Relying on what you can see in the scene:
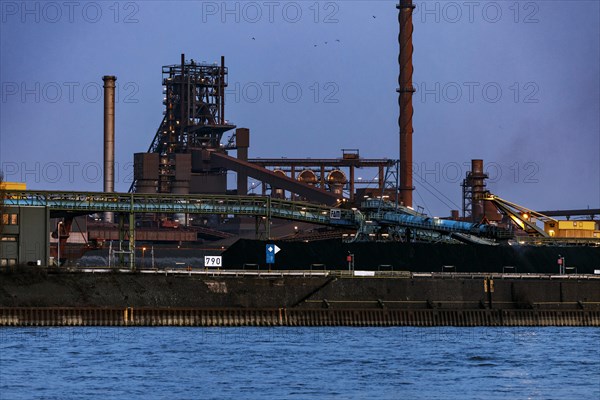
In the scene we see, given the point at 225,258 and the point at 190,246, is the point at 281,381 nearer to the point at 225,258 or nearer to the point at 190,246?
the point at 225,258

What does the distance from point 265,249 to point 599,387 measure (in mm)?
55764

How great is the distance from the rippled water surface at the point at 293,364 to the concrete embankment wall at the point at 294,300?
2.65m

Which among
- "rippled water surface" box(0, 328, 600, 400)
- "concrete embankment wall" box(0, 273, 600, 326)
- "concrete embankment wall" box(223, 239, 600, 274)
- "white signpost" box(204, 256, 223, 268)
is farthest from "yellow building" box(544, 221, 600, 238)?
"rippled water surface" box(0, 328, 600, 400)

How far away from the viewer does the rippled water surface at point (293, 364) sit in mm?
71062

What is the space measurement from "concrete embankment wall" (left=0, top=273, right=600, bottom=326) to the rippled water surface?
2.65m

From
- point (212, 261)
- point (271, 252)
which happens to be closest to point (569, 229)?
point (271, 252)

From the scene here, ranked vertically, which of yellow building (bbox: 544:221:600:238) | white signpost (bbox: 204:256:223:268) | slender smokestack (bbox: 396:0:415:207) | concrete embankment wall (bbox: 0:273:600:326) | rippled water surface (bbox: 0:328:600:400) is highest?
slender smokestack (bbox: 396:0:415:207)

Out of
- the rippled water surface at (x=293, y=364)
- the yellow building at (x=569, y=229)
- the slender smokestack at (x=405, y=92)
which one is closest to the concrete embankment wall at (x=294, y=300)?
the rippled water surface at (x=293, y=364)

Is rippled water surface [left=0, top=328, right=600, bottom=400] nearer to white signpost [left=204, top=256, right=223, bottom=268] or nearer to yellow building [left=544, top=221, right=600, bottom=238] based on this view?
white signpost [left=204, top=256, right=223, bottom=268]

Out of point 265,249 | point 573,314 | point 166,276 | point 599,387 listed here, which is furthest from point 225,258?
point 599,387

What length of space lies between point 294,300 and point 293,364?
35.1 meters

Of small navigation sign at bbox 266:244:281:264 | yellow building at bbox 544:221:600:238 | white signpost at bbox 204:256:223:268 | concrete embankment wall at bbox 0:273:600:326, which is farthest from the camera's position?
yellow building at bbox 544:221:600:238

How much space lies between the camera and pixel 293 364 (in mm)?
82188

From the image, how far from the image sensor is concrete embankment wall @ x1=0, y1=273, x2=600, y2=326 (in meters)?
109
